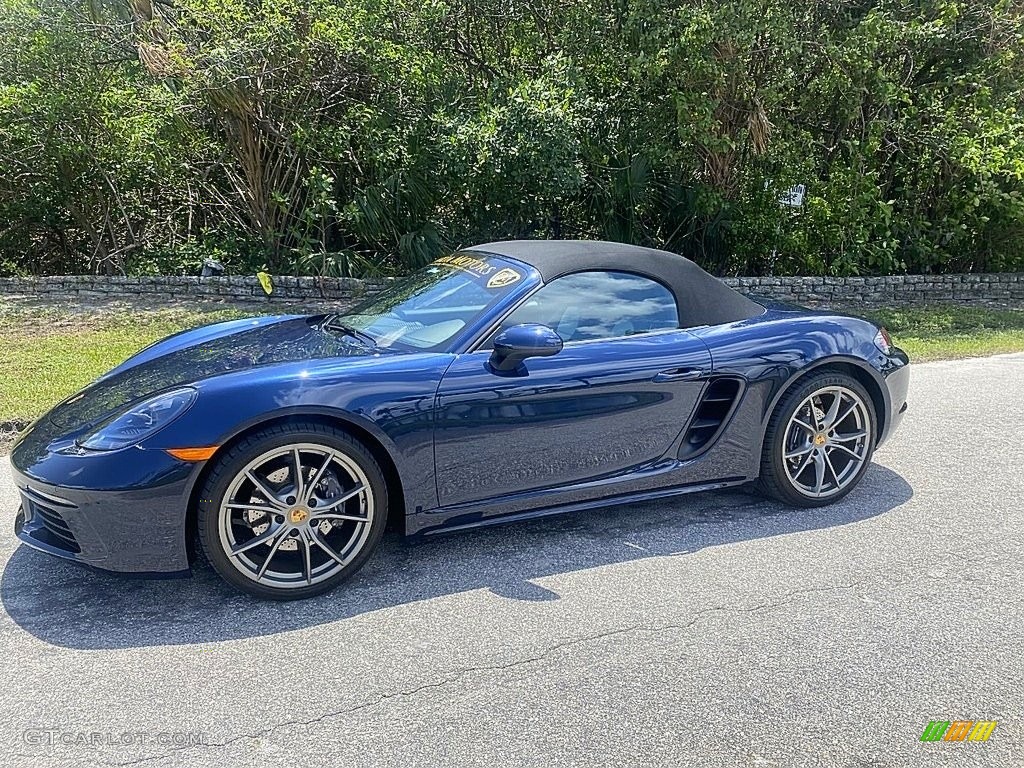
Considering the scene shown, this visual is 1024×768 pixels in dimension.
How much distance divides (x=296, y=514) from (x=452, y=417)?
2.31 ft

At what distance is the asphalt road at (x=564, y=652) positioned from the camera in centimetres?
233

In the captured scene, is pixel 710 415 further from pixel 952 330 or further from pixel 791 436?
pixel 952 330

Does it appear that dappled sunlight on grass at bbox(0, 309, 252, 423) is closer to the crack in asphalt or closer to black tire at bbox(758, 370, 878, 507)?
the crack in asphalt

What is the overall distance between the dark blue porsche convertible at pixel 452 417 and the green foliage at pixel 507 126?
21.0 feet

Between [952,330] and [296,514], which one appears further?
[952,330]

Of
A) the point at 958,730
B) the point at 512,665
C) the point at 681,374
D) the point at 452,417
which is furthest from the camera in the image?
the point at 681,374

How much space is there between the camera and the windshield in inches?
141

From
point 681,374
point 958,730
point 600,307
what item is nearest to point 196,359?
point 600,307

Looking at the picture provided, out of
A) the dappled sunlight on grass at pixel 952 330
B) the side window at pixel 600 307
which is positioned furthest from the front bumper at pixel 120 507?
the dappled sunlight on grass at pixel 952 330

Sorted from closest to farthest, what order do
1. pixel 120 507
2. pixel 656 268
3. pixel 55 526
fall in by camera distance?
pixel 120 507, pixel 55 526, pixel 656 268

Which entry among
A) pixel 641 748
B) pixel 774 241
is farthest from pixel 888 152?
pixel 641 748

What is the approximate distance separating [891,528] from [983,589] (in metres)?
0.61

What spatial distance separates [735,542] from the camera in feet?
12.1

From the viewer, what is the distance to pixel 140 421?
3.01 metres
